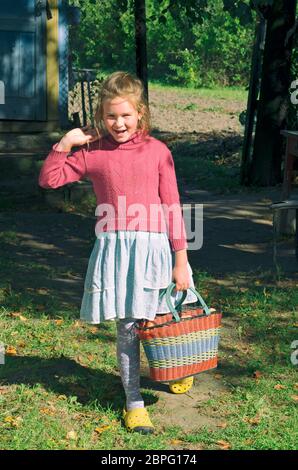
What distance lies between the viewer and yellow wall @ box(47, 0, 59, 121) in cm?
1303

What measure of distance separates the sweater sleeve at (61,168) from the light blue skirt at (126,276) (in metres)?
0.32

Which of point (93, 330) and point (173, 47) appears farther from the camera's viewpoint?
point (173, 47)

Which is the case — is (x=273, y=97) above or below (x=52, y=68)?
below

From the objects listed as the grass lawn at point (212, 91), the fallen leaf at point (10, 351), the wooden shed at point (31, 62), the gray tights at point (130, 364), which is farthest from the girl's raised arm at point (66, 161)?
the grass lawn at point (212, 91)

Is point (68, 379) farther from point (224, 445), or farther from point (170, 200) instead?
point (170, 200)

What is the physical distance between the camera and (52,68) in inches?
517

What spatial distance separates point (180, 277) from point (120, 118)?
0.82m

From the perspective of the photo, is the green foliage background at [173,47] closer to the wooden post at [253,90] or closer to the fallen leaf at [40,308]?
the wooden post at [253,90]

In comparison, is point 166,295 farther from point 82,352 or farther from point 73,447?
point 82,352

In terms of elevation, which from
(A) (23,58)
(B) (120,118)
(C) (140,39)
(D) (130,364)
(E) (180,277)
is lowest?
(D) (130,364)

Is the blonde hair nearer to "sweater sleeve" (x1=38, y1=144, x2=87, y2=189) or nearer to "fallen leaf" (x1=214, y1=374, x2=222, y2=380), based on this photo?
"sweater sleeve" (x1=38, y1=144, x2=87, y2=189)

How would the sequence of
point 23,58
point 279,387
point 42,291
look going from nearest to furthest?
point 279,387, point 42,291, point 23,58

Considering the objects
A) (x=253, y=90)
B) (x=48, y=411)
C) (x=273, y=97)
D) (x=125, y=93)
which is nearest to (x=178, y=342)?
(x=48, y=411)

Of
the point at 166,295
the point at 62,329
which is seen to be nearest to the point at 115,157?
the point at 166,295
